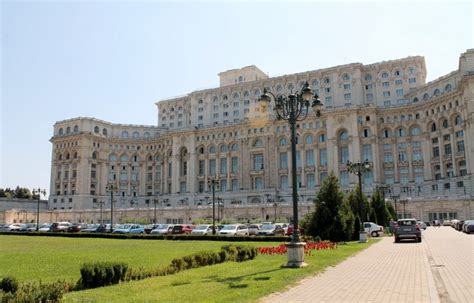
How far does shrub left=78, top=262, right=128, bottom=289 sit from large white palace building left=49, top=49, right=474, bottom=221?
61998 mm

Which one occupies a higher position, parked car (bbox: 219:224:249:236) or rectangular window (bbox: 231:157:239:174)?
rectangular window (bbox: 231:157:239:174)

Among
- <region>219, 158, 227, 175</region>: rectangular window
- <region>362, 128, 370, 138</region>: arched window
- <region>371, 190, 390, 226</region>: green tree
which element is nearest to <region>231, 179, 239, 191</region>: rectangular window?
<region>219, 158, 227, 175</region>: rectangular window

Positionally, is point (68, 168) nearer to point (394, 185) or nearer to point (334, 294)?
point (394, 185)

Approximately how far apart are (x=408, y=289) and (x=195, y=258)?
8379 millimetres

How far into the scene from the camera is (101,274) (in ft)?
39.3

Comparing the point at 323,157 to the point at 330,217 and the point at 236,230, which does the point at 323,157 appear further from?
the point at 330,217

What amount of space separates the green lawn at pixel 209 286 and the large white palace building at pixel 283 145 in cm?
5947

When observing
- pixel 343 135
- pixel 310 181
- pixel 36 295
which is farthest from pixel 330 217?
pixel 310 181

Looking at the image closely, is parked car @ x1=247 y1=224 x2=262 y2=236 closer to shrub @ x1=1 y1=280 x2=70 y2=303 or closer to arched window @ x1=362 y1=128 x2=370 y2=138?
shrub @ x1=1 y1=280 x2=70 y2=303

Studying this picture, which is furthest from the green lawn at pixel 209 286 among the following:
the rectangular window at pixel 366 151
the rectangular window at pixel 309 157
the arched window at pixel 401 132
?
the rectangular window at pixel 309 157

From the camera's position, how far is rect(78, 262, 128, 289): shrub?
11.8 metres

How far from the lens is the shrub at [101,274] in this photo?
1178 centimetres

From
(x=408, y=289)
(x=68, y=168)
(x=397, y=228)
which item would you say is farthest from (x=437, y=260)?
(x=68, y=168)

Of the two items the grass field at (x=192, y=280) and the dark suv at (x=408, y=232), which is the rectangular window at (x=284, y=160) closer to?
the dark suv at (x=408, y=232)
